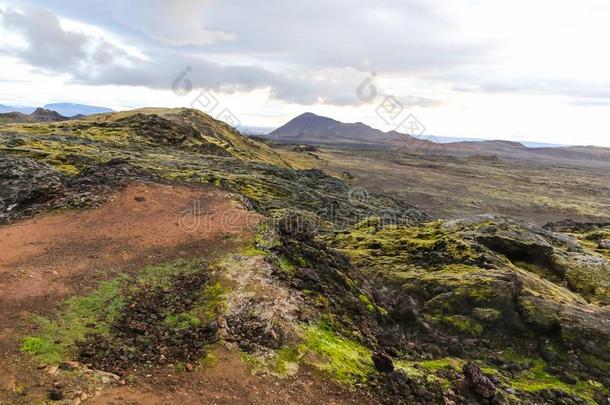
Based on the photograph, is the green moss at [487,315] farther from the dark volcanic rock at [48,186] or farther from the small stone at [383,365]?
the dark volcanic rock at [48,186]

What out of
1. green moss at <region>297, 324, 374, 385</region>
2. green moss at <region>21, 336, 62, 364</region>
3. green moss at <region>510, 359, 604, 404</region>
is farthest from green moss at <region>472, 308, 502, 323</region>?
green moss at <region>21, 336, 62, 364</region>

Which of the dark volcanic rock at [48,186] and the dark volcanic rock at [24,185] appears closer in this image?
the dark volcanic rock at [48,186]

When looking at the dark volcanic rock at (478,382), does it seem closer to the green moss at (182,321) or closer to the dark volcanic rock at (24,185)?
the green moss at (182,321)

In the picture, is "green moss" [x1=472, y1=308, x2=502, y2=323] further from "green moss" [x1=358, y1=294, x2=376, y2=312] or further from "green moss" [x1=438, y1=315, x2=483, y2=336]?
"green moss" [x1=358, y1=294, x2=376, y2=312]

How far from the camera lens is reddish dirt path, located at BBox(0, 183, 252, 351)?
615 inches

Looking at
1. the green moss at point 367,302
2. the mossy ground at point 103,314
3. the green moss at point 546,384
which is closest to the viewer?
the mossy ground at point 103,314

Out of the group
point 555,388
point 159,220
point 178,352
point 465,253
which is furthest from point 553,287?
point 159,220

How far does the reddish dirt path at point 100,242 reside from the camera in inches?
615

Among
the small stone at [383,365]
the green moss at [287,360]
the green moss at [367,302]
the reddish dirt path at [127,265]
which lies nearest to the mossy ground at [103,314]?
the reddish dirt path at [127,265]

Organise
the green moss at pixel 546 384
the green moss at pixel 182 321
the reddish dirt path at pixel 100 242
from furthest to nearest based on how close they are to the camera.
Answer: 1. the green moss at pixel 546 384
2. the reddish dirt path at pixel 100 242
3. the green moss at pixel 182 321

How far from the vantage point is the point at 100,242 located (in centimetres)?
2086

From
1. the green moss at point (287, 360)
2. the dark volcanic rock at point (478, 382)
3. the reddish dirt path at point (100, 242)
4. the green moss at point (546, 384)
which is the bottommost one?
the green moss at point (546, 384)

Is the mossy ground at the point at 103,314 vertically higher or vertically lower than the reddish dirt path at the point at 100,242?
lower

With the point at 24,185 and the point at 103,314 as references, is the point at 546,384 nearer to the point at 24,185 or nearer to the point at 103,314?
the point at 103,314
